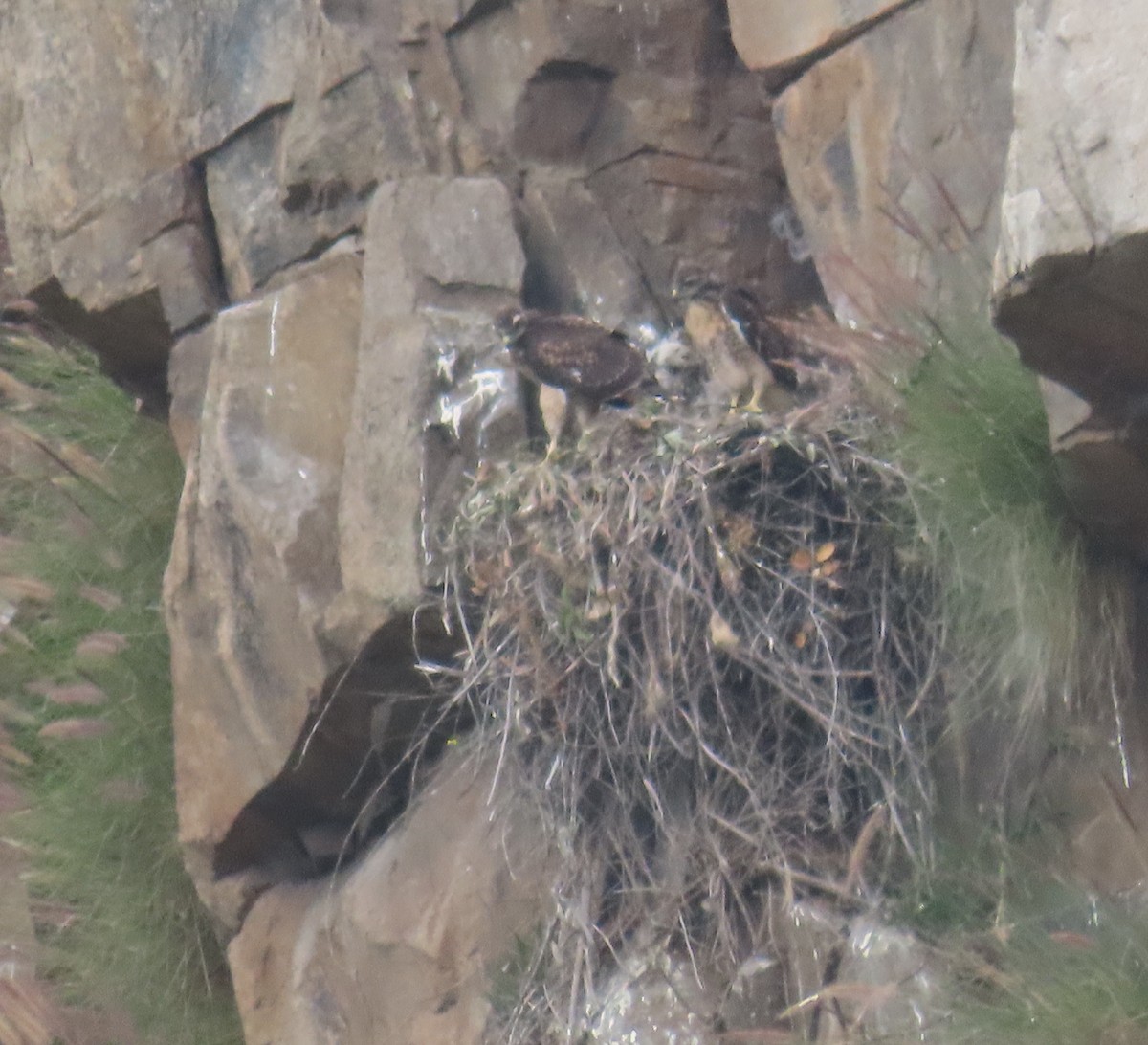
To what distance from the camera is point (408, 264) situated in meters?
4.59

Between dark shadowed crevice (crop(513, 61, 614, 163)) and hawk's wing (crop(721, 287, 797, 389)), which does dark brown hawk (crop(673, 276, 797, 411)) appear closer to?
hawk's wing (crop(721, 287, 797, 389))

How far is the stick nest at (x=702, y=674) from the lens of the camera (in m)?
3.93

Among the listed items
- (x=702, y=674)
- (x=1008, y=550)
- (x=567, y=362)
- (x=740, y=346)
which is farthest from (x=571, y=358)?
(x=1008, y=550)

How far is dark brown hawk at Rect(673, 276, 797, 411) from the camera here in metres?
4.34

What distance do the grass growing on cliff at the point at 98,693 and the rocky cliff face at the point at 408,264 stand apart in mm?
420

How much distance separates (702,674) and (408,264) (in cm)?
138

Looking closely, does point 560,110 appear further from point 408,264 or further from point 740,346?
point 740,346

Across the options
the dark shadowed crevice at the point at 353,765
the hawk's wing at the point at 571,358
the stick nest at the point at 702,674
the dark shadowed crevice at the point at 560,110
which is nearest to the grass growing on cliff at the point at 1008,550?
the stick nest at the point at 702,674

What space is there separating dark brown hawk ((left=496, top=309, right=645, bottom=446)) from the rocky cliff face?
0.12m

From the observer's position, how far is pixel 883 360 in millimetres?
3943

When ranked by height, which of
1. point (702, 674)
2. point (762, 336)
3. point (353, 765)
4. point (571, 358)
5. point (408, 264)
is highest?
point (408, 264)

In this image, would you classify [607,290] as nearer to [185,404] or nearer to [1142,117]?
[185,404]

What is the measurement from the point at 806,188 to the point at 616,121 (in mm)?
659

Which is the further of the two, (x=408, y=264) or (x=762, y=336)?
(x=408, y=264)
